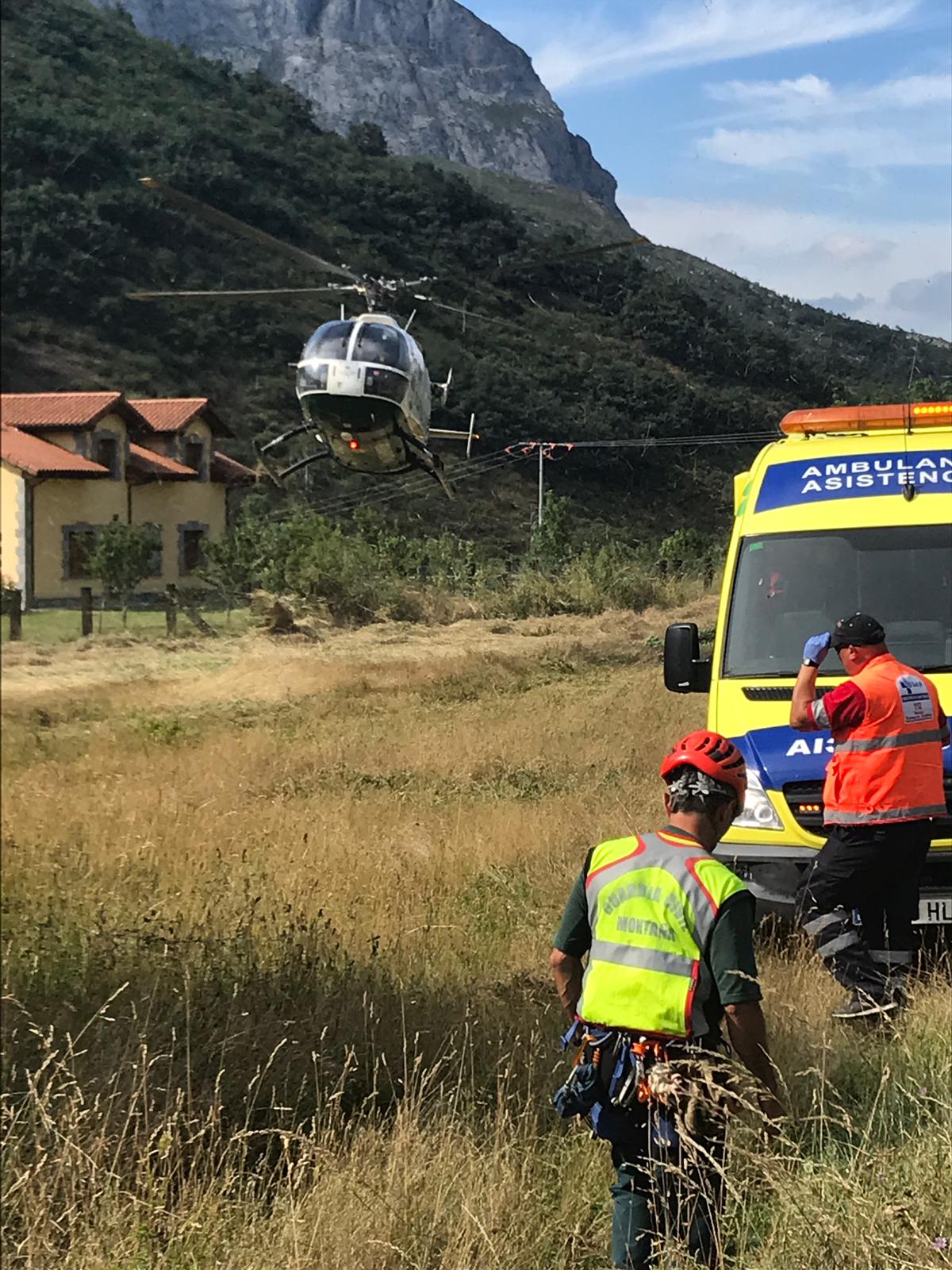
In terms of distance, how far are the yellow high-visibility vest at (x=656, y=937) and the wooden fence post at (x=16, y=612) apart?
5.06 feet

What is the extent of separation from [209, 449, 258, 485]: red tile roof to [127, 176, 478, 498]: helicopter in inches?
16.2

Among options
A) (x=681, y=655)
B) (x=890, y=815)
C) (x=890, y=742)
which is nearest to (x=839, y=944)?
(x=890, y=815)

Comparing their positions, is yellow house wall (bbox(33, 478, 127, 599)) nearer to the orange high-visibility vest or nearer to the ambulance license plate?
the orange high-visibility vest

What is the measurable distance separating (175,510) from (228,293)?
53.9 inches

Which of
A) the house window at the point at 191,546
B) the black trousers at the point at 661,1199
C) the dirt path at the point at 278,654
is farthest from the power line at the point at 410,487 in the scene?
the black trousers at the point at 661,1199

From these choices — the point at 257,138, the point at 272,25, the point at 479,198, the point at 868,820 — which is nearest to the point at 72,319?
the point at 257,138

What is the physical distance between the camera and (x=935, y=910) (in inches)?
231

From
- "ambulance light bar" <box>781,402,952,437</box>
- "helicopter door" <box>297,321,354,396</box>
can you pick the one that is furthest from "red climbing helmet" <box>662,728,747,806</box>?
"ambulance light bar" <box>781,402,952,437</box>

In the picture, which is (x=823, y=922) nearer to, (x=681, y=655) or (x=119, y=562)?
(x=681, y=655)

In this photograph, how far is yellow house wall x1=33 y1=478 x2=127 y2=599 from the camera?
116 inches

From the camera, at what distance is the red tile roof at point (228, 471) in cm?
422

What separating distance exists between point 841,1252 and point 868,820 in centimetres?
195

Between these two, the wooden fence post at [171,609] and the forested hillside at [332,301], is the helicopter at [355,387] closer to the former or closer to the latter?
the forested hillside at [332,301]

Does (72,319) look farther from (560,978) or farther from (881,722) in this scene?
(881,722)
